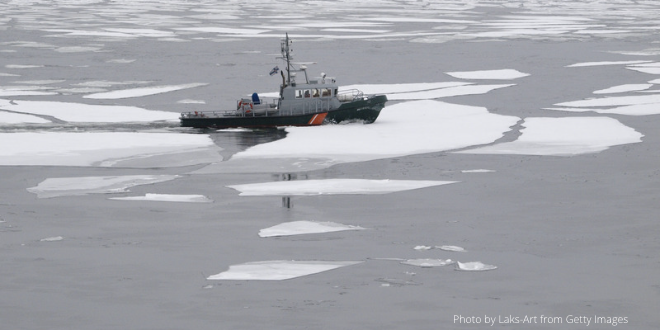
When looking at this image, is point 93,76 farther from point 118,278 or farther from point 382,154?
point 118,278

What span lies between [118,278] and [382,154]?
37.7 feet

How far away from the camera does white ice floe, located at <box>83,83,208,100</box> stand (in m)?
35.2

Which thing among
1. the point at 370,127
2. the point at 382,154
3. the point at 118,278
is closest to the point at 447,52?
the point at 370,127

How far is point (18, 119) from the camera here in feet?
96.3

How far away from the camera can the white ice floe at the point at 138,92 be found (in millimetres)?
35250

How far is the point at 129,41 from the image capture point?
191 ft

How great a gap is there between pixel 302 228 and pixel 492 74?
87.8 ft

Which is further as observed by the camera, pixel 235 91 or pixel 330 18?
pixel 330 18

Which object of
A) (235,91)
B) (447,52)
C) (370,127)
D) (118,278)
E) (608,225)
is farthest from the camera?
(447,52)

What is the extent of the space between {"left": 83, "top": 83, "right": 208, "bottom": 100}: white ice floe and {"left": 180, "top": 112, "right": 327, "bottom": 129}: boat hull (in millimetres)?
6267

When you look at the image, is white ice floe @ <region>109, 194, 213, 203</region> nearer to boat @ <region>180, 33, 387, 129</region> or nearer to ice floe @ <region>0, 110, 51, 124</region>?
boat @ <region>180, 33, 387, 129</region>

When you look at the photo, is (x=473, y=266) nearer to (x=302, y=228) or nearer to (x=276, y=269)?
(x=276, y=269)

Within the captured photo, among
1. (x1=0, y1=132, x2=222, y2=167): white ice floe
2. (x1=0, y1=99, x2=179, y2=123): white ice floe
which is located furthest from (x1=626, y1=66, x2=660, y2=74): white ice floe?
(x1=0, y1=132, x2=222, y2=167): white ice floe

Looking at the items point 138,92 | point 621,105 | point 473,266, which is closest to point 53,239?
point 473,266
